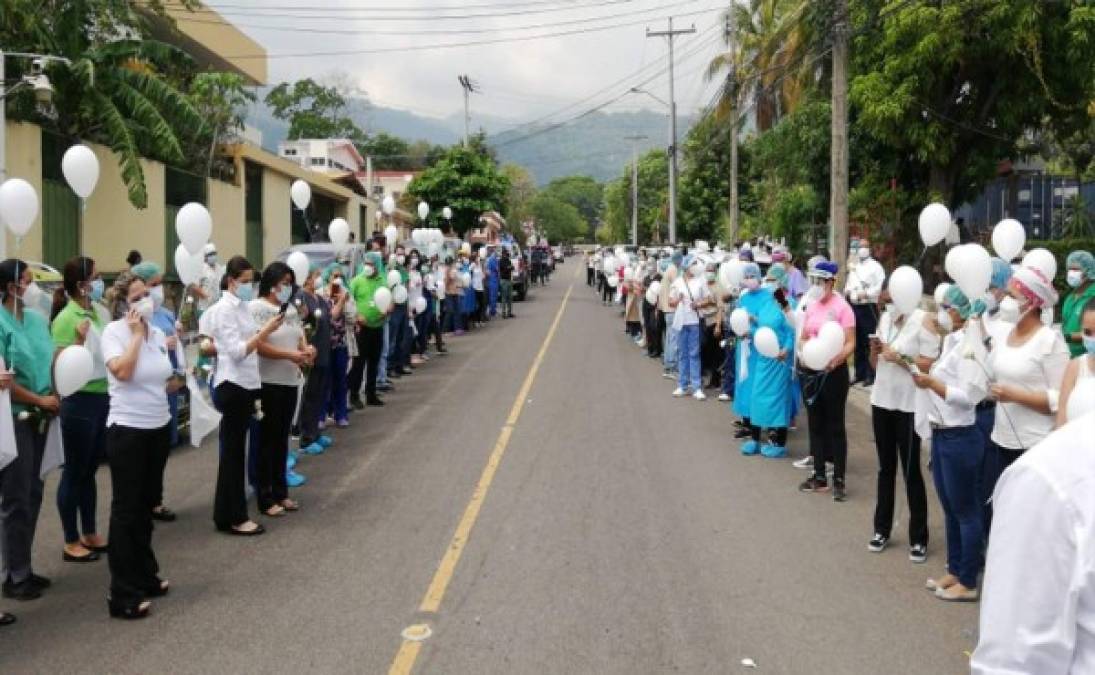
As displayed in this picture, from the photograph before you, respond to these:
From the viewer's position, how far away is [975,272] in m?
5.53

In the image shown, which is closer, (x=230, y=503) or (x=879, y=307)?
(x=230, y=503)

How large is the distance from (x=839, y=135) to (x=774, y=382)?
7.84 meters

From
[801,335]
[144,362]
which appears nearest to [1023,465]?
[144,362]

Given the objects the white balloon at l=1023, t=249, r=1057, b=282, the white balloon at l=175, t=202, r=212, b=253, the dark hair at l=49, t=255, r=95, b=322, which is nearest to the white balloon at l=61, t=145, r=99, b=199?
the white balloon at l=175, t=202, r=212, b=253

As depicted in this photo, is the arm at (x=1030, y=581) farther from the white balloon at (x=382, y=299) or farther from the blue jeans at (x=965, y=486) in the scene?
the white balloon at (x=382, y=299)

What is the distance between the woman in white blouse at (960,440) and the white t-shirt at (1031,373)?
0.53 ft

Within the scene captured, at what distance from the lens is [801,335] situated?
27.2 feet

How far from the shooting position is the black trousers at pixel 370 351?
12406mm

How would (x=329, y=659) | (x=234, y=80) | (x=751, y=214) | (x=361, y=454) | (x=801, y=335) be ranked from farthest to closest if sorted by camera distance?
(x=751, y=214)
(x=234, y=80)
(x=361, y=454)
(x=801, y=335)
(x=329, y=659)

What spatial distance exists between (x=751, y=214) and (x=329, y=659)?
5008 centimetres

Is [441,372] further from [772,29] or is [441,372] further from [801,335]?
[772,29]

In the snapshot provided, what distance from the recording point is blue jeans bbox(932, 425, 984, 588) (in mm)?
5535

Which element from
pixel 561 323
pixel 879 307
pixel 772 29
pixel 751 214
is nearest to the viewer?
pixel 879 307

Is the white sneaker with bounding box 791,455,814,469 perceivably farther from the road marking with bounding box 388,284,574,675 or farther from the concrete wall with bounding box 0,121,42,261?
the concrete wall with bounding box 0,121,42,261
